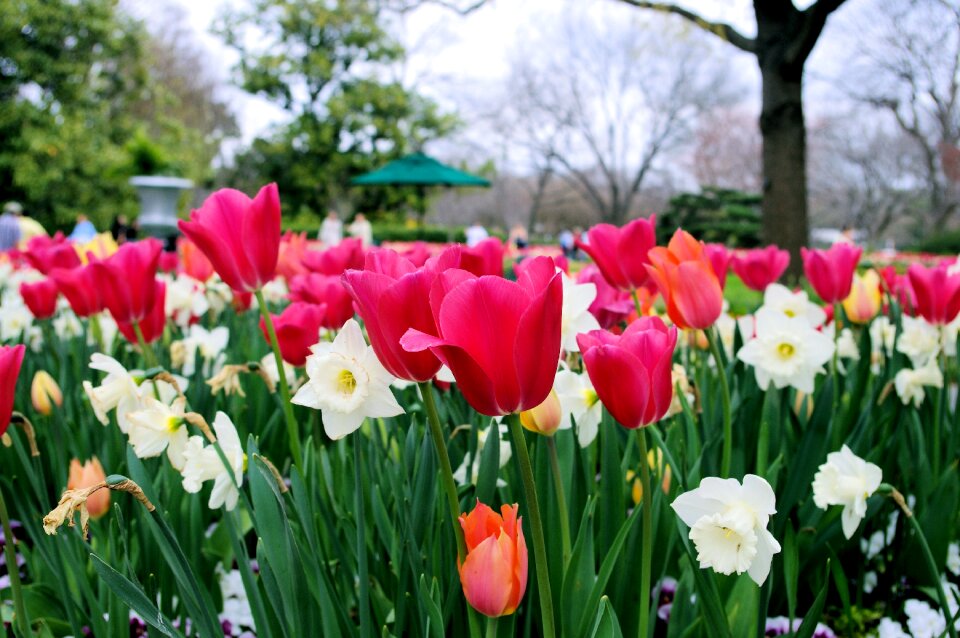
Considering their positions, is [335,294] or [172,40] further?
[172,40]

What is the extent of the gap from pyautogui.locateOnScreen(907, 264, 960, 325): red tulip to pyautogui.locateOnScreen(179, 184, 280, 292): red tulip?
1316 millimetres

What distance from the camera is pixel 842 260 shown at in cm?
190

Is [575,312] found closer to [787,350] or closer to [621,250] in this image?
[621,250]

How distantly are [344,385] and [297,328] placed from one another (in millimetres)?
576

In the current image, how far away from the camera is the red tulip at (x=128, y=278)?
5.23 ft

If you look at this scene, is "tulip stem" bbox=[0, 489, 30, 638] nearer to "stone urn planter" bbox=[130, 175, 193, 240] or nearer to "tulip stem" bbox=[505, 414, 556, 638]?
"tulip stem" bbox=[505, 414, 556, 638]

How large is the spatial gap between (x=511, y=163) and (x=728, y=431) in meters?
32.4

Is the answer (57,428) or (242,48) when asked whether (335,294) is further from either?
(242,48)

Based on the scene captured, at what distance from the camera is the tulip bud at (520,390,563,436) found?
938 millimetres

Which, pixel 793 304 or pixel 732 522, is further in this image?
pixel 793 304

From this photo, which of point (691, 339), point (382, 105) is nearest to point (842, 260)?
point (691, 339)

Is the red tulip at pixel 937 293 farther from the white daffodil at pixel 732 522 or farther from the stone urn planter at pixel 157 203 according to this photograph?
the stone urn planter at pixel 157 203

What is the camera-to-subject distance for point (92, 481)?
1415mm

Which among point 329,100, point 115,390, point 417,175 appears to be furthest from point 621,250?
point 329,100
